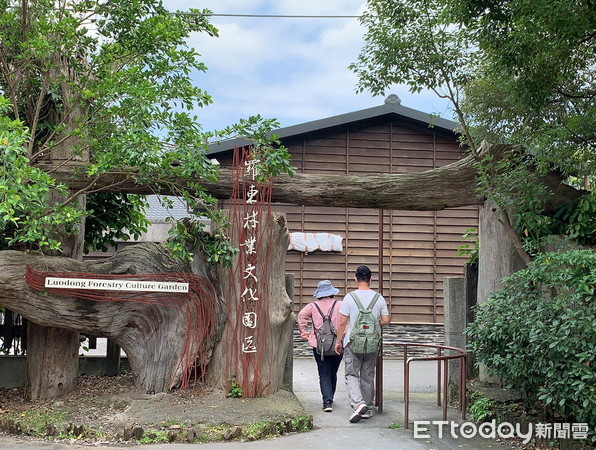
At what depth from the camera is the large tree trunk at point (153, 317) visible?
8258 mm

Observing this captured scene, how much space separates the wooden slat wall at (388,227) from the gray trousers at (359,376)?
7.39 metres

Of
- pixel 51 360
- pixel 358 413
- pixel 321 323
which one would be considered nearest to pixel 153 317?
pixel 51 360

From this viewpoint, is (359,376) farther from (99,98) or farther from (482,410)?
(99,98)

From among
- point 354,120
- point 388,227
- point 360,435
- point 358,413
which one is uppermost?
point 354,120

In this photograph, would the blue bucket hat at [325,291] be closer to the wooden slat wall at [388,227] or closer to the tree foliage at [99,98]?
the tree foliage at [99,98]

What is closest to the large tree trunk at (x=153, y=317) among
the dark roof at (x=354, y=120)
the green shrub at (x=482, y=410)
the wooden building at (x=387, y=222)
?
the green shrub at (x=482, y=410)

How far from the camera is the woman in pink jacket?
8.56m

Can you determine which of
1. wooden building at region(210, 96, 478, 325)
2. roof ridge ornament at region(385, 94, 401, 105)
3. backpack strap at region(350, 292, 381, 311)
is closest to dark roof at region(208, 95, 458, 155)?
wooden building at region(210, 96, 478, 325)

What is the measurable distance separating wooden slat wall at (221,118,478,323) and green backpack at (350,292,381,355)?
7.60 m

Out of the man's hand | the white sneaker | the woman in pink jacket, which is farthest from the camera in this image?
the woman in pink jacket

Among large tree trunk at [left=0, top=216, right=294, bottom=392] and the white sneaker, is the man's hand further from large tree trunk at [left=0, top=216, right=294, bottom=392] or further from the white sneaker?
the white sneaker

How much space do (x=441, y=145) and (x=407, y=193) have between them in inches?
302

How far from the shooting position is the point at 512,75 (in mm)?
8180

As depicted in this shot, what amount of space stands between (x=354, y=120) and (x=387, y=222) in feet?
8.11
